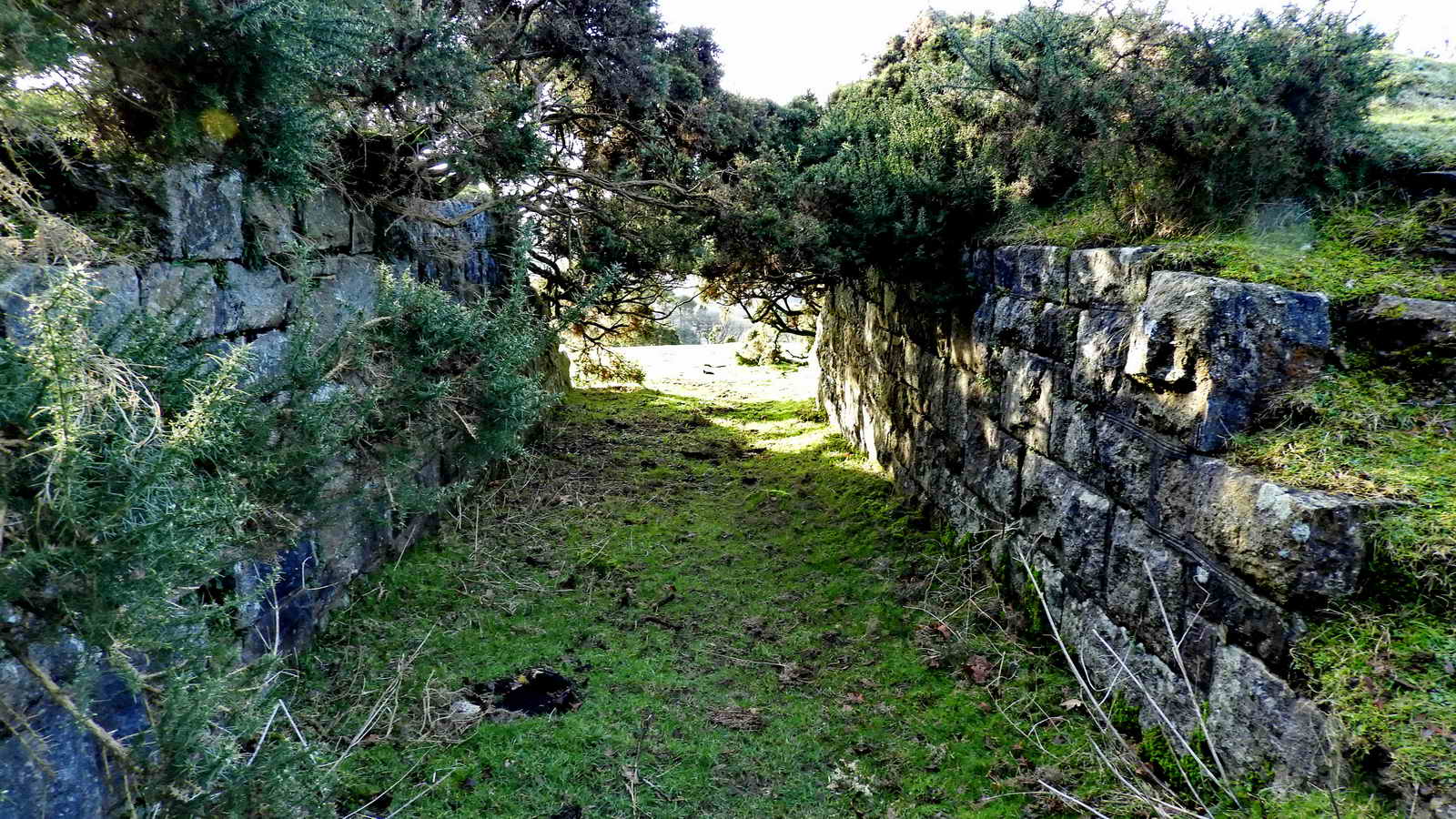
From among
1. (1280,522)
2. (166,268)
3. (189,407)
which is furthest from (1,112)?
(1280,522)

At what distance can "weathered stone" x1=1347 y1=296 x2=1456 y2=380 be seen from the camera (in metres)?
2.80

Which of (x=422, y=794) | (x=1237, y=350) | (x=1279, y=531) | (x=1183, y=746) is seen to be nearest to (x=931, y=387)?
(x=1237, y=350)

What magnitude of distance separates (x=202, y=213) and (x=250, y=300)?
45 cm

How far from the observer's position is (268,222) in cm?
363

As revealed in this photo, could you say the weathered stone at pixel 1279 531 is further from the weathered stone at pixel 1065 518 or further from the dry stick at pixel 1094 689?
the weathered stone at pixel 1065 518

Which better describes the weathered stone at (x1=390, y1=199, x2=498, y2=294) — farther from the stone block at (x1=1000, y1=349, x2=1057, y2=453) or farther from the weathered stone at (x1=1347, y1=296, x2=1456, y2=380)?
the weathered stone at (x1=1347, y1=296, x2=1456, y2=380)

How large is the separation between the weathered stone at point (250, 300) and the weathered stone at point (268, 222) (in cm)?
11

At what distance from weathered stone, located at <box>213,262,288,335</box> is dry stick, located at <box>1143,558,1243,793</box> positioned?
3880 mm

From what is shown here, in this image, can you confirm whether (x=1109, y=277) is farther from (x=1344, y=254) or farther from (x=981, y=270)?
(x=981, y=270)

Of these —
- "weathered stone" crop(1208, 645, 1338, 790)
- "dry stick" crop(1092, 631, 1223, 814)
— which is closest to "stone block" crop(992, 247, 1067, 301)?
"dry stick" crop(1092, 631, 1223, 814)

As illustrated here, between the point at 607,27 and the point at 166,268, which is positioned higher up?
the point at 607,27

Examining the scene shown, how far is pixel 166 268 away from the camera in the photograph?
294 cm

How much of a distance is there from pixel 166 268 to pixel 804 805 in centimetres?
316

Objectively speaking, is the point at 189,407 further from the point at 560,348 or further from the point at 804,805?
the point at 560,348
